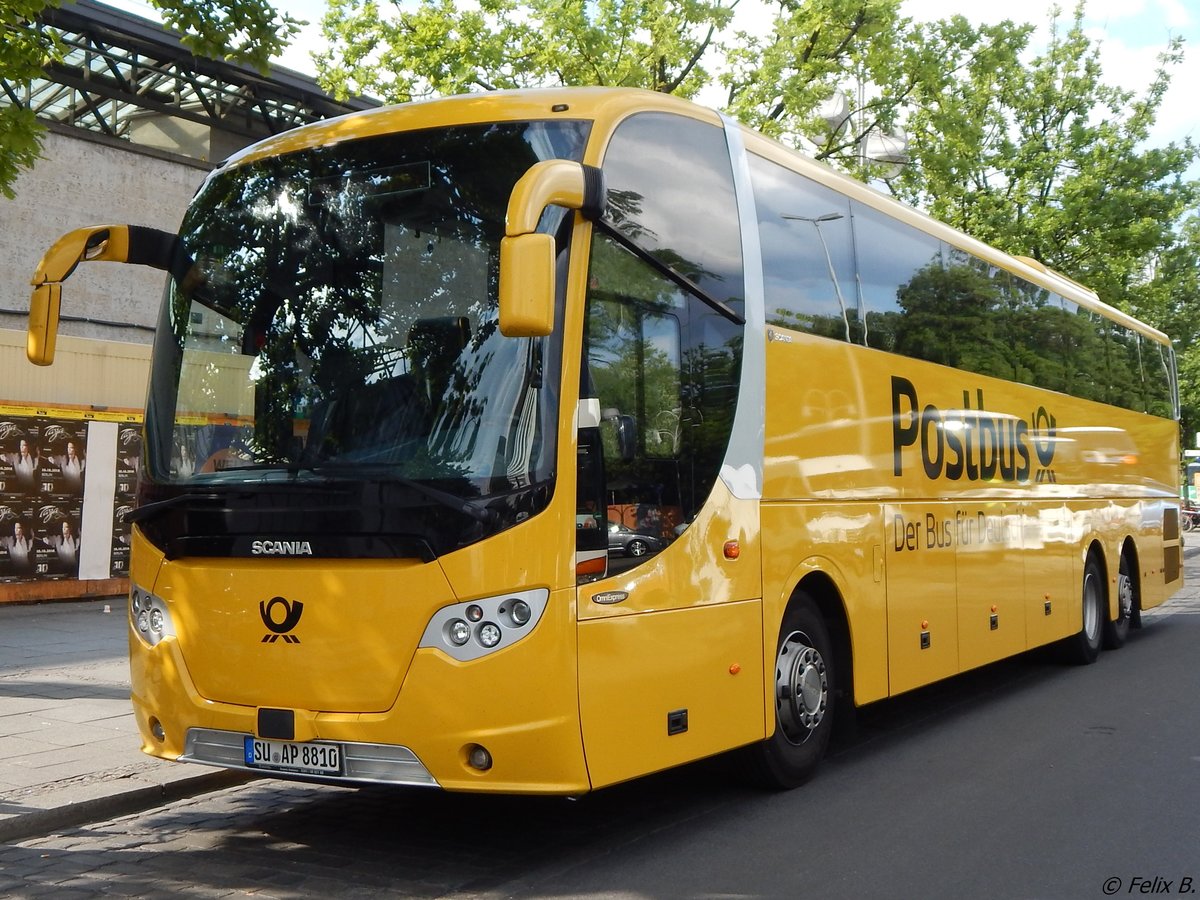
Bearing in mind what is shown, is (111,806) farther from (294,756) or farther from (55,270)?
(55,270)

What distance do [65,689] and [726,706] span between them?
639 cm

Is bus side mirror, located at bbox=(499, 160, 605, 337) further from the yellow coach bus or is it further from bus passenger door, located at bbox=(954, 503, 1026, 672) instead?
bus passenger door, located at bbox=(954, 503, 1026, 672)

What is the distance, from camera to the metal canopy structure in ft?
65.7

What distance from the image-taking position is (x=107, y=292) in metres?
19.6

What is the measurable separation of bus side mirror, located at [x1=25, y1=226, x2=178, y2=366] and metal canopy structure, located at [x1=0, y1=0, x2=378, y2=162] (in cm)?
1358

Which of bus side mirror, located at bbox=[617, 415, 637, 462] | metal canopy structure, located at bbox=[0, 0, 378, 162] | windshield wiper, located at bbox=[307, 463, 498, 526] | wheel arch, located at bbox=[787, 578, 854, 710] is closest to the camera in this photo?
windshield wiper, located at bbox=[307, 463, 498, 526]

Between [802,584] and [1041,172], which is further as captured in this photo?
[1041,172]

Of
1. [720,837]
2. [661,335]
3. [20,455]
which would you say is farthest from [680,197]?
[20,455]

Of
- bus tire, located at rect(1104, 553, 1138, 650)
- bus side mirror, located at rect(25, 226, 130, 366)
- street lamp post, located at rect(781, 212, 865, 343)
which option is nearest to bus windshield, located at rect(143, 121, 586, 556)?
bus side mirror, located at rect(25, 226, 130, 366)

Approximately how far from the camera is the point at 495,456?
18.9ft

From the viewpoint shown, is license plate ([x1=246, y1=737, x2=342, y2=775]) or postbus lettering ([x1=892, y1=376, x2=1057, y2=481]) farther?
postbus lettering ([x1=892, y1=376, x2=1057, y2=481])

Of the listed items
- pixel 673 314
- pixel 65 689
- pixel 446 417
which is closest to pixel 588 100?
pixel 673 314

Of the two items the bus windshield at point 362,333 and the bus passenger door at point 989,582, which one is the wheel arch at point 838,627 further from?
the bus windshield at point 362,333

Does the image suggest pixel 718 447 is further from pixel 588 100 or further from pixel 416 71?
pixel 416 71
